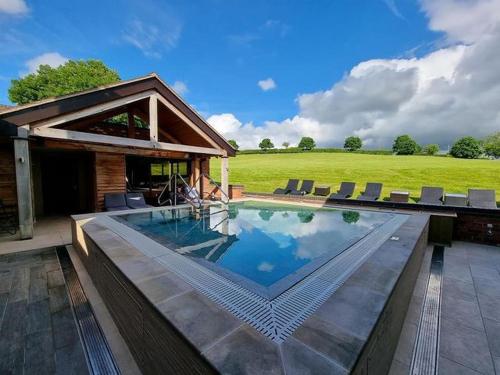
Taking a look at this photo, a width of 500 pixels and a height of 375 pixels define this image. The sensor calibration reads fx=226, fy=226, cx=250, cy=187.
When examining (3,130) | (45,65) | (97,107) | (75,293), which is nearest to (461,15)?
(97,107)

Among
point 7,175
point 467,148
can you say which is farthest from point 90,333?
point 467,148

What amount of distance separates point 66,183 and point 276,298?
13.9 m

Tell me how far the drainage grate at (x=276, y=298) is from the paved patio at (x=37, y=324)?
1215 mm

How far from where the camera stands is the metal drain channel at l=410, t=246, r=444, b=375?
2.29 meters

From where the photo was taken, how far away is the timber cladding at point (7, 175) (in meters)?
7.57

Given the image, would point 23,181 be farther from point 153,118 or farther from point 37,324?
point 37,324

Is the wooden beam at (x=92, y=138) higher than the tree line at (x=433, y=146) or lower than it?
lower

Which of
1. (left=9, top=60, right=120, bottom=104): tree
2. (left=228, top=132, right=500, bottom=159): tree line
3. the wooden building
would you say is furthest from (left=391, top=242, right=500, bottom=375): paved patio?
(left=228, top=132, right=500, bottom=159): tree line

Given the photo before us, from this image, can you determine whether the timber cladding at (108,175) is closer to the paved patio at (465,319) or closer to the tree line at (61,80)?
the paved patio at (465,319)

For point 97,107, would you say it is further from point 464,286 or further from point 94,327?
point 464,286

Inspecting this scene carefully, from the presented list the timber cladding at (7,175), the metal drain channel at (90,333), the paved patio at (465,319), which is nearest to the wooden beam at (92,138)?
the timber cladding at (7,175)

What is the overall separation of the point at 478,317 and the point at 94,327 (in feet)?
16.5

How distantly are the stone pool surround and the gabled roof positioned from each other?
567 centimetres

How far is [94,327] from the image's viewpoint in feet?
9.05
